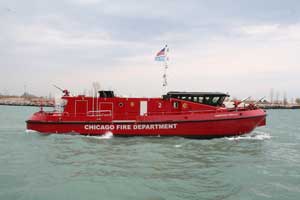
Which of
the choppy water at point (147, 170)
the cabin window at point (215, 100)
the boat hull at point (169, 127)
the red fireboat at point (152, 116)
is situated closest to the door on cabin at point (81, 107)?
the red fireboat at point (152, 116)

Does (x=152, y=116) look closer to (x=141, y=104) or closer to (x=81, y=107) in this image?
(x=141, y=104)

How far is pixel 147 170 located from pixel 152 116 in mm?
8154

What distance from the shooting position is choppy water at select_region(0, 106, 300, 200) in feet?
26.5

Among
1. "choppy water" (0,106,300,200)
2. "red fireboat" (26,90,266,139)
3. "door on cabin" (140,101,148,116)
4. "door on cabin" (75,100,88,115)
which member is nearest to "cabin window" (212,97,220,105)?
"red fireboat" (26,90,266,139)

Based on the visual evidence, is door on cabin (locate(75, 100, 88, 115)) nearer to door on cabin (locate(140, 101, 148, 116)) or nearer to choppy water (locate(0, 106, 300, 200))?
choppy water (locate(0, 106, 300, 200))

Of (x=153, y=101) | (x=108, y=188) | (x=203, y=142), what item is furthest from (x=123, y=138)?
(x=108, y=188)

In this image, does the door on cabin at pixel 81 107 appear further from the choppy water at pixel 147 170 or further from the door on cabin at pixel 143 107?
the door on cabin at pixel 143 107

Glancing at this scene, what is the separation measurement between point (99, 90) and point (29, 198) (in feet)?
39.9

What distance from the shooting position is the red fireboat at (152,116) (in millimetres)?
17688

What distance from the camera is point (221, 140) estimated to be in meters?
17.1

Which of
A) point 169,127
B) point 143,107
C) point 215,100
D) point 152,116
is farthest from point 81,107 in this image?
point 215,100

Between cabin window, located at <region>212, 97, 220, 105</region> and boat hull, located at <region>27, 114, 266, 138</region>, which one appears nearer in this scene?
boat hull, located at <region>27, 114, 266, 138</region>

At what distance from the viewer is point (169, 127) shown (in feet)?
58.5

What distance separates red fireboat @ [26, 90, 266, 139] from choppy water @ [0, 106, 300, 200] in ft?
4.88
